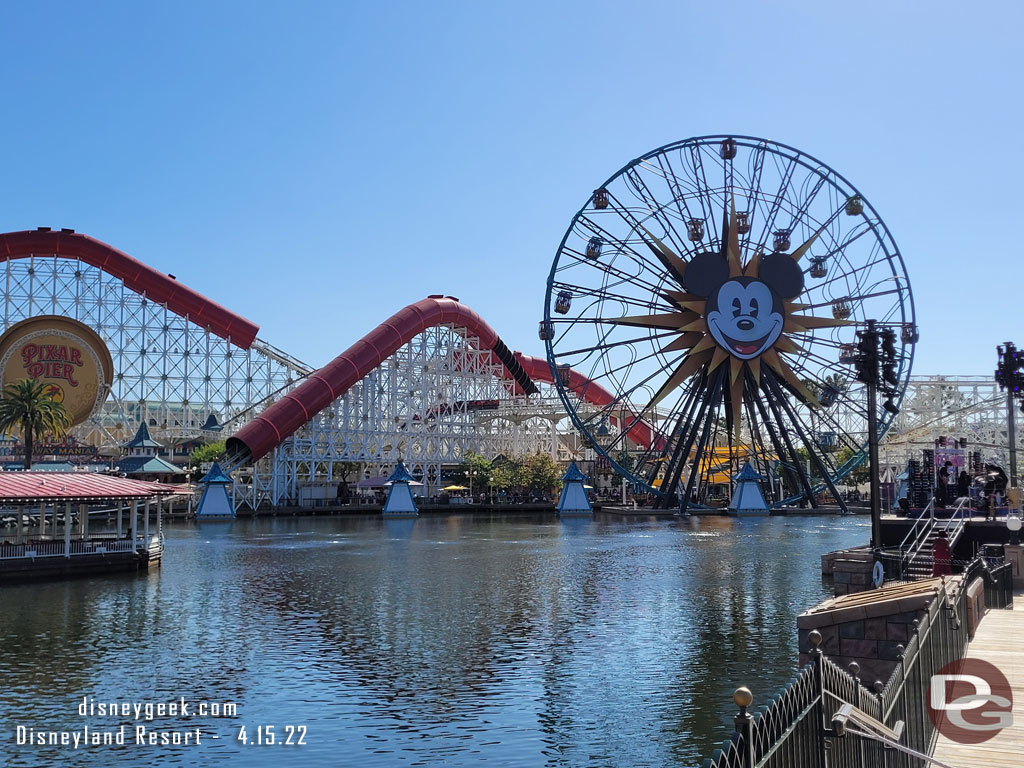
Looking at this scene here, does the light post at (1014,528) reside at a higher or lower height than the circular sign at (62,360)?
lower

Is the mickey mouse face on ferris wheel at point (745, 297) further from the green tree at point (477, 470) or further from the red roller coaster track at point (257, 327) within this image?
the green tree at point (477, 470)

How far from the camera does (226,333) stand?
8719 centimetres

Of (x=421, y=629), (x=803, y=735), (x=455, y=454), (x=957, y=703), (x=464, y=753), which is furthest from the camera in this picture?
(x=455, y=454)

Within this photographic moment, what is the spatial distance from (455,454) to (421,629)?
77.6m

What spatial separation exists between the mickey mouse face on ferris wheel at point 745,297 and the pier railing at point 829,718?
2072 inches

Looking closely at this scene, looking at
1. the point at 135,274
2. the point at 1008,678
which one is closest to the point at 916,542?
the point at 1008,678

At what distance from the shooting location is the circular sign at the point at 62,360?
270 ft

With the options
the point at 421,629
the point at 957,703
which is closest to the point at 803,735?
the point at 957,703

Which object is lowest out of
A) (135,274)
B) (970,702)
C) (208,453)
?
(970,702)

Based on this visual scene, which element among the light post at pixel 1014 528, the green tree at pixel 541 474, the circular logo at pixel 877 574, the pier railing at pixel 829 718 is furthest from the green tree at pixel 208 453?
the pier railing at pixel 829 718

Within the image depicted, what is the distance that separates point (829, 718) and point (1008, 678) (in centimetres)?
688

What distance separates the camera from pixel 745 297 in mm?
62688

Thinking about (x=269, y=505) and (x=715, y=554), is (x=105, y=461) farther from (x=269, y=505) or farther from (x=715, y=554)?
(x=715, y=554)

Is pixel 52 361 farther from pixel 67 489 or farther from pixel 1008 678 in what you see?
pixel 1008 678
